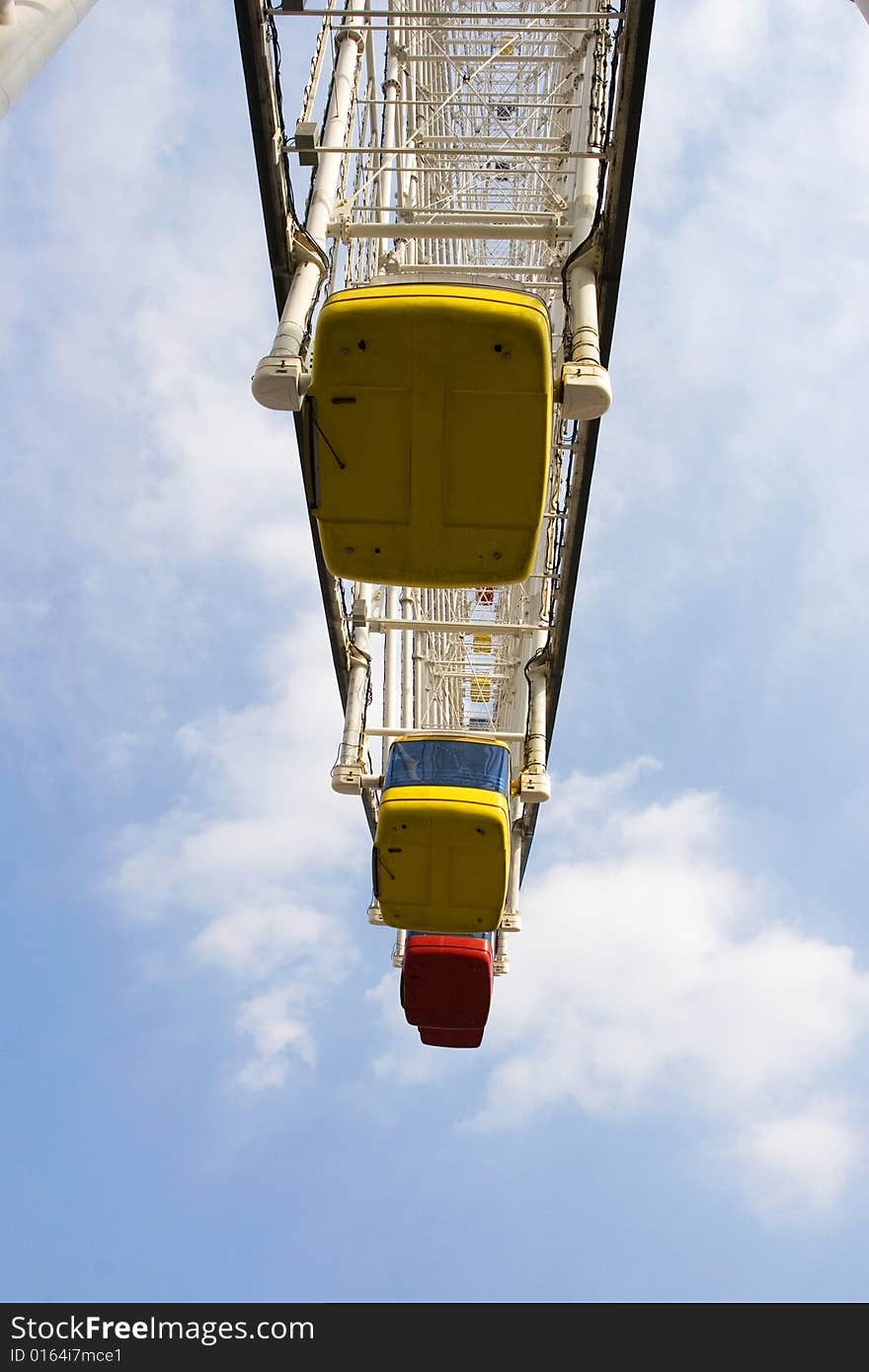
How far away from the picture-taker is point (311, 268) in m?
9.08

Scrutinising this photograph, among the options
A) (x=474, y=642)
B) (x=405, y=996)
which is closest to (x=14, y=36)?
(x=405, y=996)

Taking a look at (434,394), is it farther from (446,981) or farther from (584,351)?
(446,981)

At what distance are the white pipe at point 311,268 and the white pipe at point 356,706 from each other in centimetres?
569

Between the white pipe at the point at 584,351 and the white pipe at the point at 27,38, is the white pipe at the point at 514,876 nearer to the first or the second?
the white pipe at the point at 584,351

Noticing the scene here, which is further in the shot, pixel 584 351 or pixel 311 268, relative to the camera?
pixel 311 268

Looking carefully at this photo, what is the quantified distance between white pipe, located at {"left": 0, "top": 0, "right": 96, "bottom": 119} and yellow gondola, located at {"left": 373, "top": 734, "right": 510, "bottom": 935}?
26.8 ft

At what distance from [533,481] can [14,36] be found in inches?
163

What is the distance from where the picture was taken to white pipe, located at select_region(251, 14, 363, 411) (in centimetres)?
773

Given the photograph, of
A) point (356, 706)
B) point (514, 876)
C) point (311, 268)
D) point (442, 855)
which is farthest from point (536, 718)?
point (311, 268)

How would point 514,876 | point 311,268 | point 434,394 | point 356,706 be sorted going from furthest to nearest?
point 514,876, point 356,706, point 311,268, point 434,394

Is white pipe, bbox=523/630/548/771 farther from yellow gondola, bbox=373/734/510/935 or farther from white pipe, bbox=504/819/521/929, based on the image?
white pipe, bbox=504/819/521/929

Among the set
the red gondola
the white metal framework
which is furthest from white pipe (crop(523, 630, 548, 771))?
the red gondola

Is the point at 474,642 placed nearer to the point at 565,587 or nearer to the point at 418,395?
the point at 565,587

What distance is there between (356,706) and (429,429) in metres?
6.98
